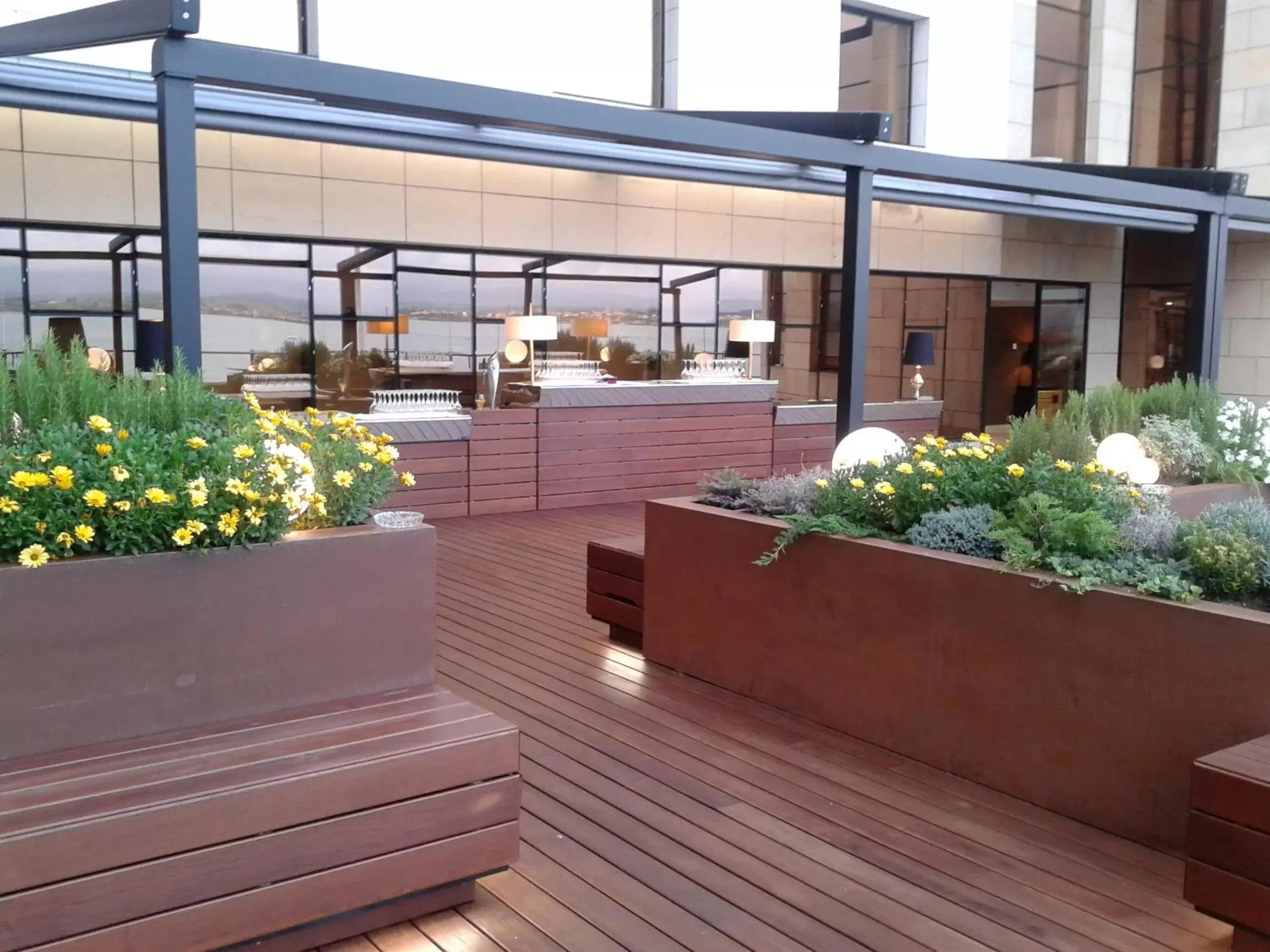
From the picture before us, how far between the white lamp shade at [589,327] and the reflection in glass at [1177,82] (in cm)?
1019

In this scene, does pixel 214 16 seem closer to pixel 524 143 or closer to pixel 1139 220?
pixel 524 143

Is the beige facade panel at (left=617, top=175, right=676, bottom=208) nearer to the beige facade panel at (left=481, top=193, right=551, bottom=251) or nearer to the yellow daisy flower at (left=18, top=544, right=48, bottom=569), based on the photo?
the beige facade panel at (left=481, top=193, right=551, bottom=251)

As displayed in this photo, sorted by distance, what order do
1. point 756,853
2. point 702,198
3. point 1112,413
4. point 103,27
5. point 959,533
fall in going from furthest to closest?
point 702,198 → point 1112,413 → point 103,27 → point 959,533 → point 756,853

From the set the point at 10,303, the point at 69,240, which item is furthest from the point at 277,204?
the point at 10,303

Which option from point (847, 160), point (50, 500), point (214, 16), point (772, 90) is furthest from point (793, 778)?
point (772, 90)

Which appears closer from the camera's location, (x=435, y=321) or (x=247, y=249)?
(x=247, y=249)

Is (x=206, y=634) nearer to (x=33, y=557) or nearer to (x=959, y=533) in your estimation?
(x=33, y=557)

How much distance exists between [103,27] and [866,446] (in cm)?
435

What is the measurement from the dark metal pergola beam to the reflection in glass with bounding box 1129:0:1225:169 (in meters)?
16.6

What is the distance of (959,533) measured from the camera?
171 inches

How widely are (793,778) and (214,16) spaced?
31.5ft

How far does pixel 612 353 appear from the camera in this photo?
43.7 feet

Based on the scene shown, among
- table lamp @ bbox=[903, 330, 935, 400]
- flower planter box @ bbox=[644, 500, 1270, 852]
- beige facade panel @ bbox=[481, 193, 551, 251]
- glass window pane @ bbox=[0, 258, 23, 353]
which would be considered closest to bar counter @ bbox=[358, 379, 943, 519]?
table lamp @ bbox=[903, 330, 935, 400]

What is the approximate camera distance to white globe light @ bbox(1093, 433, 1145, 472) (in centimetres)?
630
